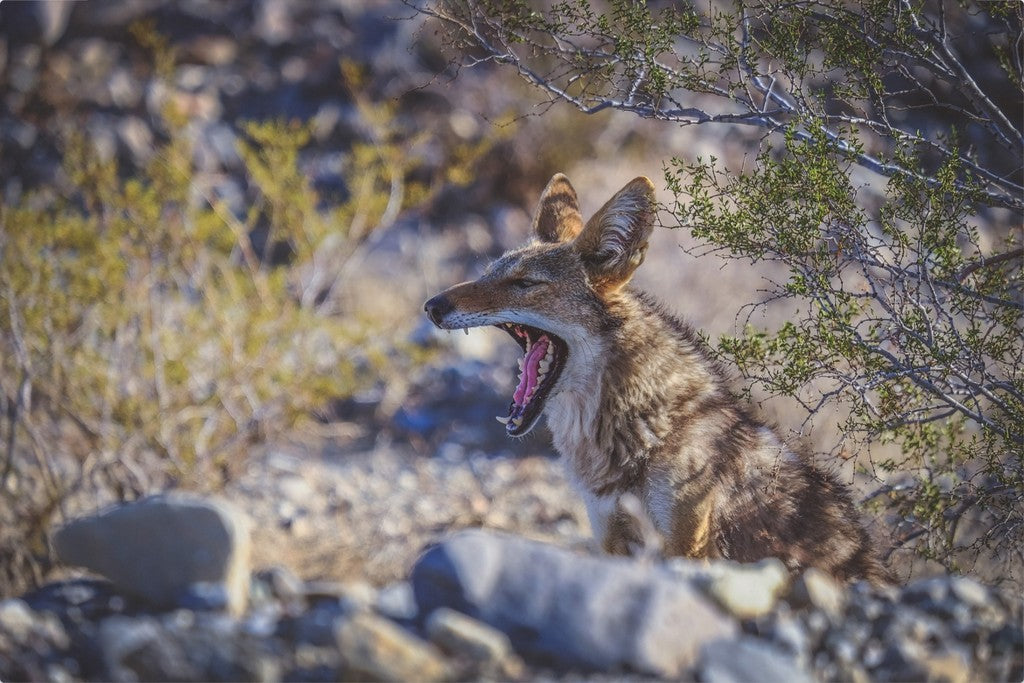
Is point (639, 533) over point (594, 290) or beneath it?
beneath

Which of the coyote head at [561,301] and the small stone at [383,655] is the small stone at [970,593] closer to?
the coyote head at [561,301]

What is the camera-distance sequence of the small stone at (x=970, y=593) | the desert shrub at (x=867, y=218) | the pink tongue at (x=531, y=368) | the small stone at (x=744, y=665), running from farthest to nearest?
1. the pink tongue at (x=531, y=368)
2. the desert shrub at (x=867, y=218)
3. the small stone at (x=970, y=593)
4. the small stone at (x=744, y=665)

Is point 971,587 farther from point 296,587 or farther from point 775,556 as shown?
point 296,587

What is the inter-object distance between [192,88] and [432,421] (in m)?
7.95

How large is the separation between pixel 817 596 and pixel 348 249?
5817mm

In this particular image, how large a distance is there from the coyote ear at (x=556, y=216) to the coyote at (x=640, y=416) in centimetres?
51

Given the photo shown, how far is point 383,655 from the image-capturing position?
3.17 metres

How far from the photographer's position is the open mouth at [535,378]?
5.21m

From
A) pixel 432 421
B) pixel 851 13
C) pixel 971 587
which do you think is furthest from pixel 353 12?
pixel 971 587

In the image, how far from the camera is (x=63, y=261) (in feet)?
23.5

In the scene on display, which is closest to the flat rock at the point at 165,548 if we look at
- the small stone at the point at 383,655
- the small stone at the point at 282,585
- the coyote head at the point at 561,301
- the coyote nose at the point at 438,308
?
the small stone at the point at 282,585

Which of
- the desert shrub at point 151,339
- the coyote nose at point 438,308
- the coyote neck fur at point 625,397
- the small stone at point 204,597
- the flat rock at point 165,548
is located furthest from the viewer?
the desert shrub at point 151,339

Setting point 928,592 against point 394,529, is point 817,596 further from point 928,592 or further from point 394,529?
point 394,529

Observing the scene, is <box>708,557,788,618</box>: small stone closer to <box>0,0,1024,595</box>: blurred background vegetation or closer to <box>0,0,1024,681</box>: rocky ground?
<box>0,0,1024,681</box>: rocky ground
